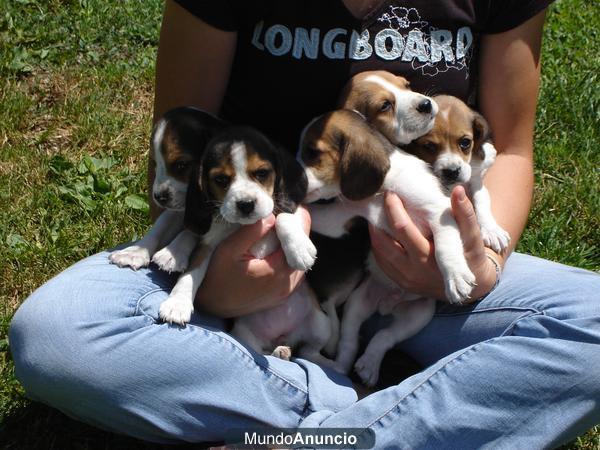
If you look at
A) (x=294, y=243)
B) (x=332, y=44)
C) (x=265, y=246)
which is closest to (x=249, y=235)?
(x=265, y=246)

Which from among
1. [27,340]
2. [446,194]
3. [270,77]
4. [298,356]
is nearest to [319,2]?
[270,77]

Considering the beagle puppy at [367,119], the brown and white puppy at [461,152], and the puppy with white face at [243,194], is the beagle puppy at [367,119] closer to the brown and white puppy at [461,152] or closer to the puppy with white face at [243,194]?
the brown and white puppy at [461,152]

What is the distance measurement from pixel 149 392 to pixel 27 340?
554 millimetres

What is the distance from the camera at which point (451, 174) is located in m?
3.90

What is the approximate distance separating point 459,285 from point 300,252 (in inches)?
26.9

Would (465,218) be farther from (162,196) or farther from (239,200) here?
(162,196)

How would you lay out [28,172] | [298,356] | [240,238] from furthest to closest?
[28,172], [298,356], [240,238]

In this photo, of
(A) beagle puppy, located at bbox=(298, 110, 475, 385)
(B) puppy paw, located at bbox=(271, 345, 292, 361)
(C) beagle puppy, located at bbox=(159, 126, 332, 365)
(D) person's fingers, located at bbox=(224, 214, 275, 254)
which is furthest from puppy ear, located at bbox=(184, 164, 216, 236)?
(B) puppy paw, located at bbox=(271, 345, 292, 361)

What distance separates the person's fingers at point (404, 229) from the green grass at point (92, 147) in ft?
4.05

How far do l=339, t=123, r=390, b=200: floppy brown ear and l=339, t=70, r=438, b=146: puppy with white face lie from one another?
0.14 meters

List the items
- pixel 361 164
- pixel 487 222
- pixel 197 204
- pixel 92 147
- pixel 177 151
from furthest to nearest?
1. pixel 92 147
2. pixel 487 222
3. pixel 361 164
4. pixel 177 151
5. pixel 197 204

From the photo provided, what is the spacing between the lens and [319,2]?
3846mm

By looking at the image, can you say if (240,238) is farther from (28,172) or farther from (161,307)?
(28,172)

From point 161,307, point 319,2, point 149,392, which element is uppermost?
point 319,2
